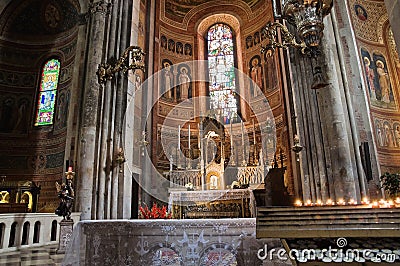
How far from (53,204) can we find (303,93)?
10.0 m

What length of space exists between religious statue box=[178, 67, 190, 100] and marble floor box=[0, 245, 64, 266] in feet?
32.4

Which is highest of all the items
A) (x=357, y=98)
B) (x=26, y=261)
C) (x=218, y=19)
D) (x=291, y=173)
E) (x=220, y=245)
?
(x=218, y=19)

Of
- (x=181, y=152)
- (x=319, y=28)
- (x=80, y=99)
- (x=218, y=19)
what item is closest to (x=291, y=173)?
(x=181, y=152)

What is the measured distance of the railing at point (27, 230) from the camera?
6.33 meters

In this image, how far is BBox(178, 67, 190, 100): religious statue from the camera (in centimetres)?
1484

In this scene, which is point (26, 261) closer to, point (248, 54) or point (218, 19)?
point (248, 54)

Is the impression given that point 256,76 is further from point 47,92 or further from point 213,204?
point 47,92

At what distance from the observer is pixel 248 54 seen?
14930 millimetres

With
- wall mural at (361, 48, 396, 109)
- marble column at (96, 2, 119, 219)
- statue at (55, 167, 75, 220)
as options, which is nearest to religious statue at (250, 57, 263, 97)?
wall mural at (361, 48, 396, 109)

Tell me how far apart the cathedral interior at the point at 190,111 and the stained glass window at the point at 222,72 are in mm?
78

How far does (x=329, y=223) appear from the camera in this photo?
5.15 feet

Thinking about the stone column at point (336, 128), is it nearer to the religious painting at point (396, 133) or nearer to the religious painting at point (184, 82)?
the religious painting at point (396, 133)

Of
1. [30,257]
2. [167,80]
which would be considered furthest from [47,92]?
[30,257]

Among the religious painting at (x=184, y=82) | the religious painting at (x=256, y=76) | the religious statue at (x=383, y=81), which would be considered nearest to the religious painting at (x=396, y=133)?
the religious statue at (x=383, y=81)
